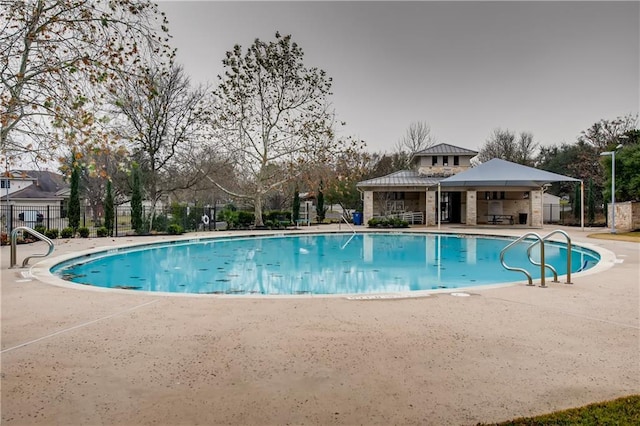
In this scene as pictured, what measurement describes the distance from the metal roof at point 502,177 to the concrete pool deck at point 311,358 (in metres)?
16.5

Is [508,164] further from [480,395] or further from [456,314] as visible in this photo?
[480,395]

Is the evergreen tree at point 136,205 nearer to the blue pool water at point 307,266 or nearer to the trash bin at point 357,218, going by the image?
the blue pool water at point 307,266

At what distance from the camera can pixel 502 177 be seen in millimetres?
21625

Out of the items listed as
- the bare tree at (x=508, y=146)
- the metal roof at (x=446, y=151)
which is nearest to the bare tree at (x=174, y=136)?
the metal roof at (x=446, y=151)

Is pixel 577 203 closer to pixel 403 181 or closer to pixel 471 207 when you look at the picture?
pixel 471 207

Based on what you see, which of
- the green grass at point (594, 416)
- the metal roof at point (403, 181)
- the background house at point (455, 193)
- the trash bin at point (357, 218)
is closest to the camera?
the green grass at point (594, 416)

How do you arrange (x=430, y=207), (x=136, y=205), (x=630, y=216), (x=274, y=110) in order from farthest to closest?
(x=430, y=207) → (x=274, y=110) → (x=630, y=216) → (x=136, y=205)

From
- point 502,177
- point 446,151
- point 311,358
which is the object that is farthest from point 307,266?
point 446,151

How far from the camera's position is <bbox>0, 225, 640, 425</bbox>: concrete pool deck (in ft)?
8.60

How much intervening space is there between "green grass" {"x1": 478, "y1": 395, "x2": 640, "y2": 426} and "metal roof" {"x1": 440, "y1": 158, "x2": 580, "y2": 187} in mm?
20173

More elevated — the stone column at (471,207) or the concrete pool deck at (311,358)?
the stone column at (471,207)

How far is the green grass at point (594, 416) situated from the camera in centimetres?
235

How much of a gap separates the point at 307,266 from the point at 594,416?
31.0 ft

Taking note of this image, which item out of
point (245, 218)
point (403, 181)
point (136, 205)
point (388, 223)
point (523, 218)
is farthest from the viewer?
point (523, 218)
